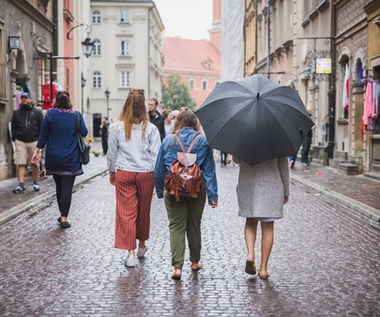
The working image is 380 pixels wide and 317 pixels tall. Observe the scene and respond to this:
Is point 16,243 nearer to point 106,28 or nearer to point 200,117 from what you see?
point 200,117

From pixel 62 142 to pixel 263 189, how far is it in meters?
4.10

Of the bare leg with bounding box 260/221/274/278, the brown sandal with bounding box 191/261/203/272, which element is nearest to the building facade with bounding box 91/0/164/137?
the brown sandal with bounding box 191/261/203/272

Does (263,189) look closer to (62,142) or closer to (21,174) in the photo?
(62,142)

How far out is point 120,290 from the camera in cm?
617

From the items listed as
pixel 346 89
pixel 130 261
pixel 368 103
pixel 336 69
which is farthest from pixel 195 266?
pixel 336 69

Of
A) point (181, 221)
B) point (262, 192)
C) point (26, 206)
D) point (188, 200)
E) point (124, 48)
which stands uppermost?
point (124, 48)

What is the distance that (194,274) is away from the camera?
22.4 ft

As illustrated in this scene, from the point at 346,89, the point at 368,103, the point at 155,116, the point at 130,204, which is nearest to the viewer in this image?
the point at 130,204

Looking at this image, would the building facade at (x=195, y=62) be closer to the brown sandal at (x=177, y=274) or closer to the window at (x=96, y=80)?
the window at (x=96, y=80)

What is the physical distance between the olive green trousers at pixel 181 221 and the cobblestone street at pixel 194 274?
260 millimetres

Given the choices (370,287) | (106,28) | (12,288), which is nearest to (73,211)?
(12,288)

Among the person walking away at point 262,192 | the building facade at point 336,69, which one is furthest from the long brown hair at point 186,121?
the building facade at point 336,69

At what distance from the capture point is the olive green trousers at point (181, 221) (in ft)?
21.8

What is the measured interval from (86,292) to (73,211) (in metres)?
5.83
